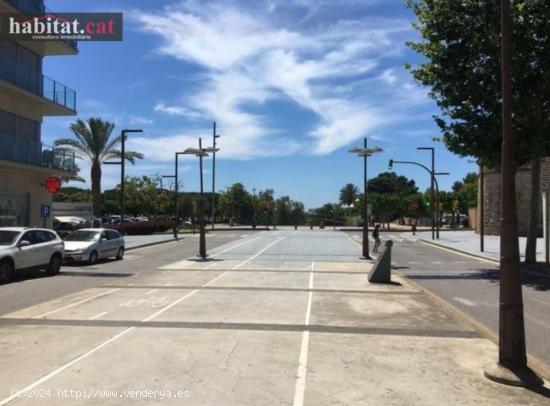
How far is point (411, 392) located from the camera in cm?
643

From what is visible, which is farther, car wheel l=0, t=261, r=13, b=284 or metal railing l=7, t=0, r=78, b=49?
metal railing l=7, t=0, r=78, b=49

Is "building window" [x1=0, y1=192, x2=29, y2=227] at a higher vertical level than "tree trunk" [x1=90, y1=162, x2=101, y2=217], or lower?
lower

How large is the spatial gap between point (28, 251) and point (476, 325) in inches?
534

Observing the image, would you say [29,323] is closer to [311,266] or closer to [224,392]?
[224,392]

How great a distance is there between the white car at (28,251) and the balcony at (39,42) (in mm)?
13751

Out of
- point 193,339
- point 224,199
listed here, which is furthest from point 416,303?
point 224,199

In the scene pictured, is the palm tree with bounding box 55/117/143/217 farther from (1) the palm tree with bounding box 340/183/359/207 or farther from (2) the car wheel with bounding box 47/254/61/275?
(1) the palm tree with bounding box 340/183/359/207

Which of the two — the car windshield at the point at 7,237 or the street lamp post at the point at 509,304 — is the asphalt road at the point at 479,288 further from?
the car windshield at the point at 7,237

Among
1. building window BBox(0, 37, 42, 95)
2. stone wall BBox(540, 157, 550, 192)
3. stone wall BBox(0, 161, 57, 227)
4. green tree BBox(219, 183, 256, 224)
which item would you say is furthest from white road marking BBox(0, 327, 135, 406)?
green tree BBox(219, 183, 256, 224)

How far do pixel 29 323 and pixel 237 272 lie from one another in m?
10.4

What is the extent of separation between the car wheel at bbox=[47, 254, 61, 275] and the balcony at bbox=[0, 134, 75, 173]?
1029cm

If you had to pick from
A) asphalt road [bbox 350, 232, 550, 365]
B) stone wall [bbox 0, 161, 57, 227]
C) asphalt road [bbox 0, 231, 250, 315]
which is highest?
stone wall [bbox 0, 161, 57, 227]

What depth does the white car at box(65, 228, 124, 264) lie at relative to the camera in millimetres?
23422

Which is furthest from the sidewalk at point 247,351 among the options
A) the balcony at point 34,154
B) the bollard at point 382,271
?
the balcony at point 34,154
